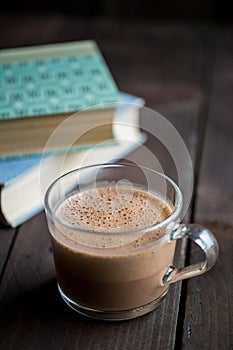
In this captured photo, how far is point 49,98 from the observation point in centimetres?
95

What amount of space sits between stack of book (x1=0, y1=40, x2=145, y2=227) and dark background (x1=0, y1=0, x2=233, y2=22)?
0.69m

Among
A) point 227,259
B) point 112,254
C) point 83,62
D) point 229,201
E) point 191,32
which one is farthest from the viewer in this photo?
point 191,32

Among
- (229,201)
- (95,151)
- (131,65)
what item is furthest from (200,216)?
(131,65)

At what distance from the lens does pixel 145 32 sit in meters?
1.49

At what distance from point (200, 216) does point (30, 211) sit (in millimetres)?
Answer: 228

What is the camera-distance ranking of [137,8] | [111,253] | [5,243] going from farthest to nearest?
1. [137,8]
2. [5,243]
3. [111,253]

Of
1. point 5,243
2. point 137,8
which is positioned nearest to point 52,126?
point 5,243

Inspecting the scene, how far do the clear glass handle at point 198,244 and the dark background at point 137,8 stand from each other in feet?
3.65

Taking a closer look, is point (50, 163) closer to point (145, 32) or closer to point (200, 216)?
point (200, 216)

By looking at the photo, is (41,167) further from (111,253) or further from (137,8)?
(137,8)

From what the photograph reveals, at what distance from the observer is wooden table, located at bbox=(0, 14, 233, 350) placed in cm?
66

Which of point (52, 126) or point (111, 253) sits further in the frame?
point (52, 126)

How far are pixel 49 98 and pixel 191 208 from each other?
26 centimetres

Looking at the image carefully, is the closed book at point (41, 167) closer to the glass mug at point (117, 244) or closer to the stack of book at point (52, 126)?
the stack of book at point (52, 126)
